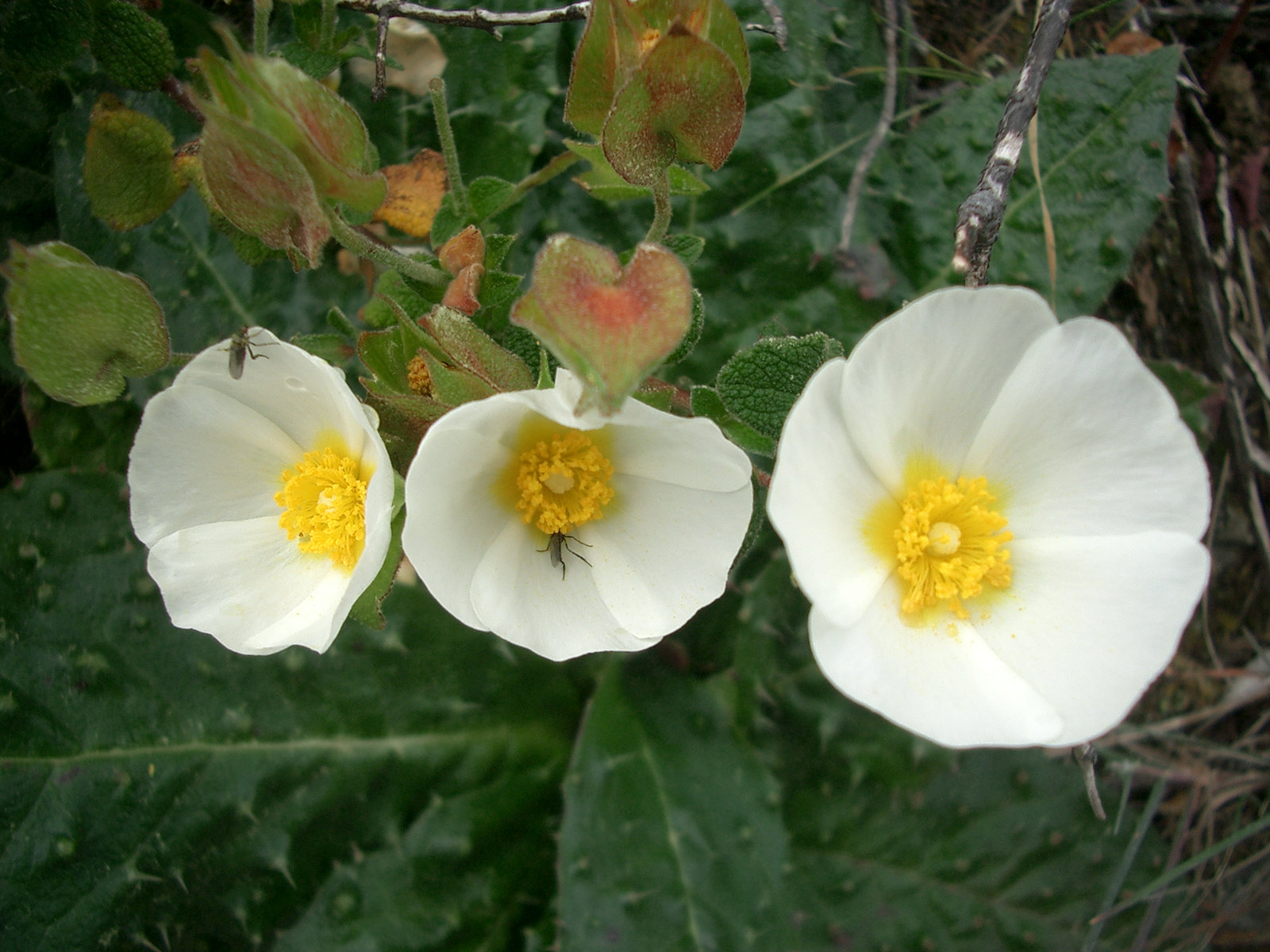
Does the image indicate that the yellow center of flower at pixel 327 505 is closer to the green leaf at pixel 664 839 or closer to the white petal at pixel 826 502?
the white petal at pixel 826 502

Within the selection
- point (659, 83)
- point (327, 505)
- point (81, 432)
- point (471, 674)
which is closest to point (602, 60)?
point (659, 83)

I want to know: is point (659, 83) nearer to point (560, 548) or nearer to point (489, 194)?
point (489, 194)

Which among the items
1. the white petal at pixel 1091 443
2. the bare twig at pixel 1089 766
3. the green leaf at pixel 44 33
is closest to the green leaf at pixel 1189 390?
the white petal at pixel 1091 443

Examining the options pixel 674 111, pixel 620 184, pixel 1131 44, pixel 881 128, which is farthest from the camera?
pixel 1131 44

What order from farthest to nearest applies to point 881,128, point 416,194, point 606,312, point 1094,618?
1. point 881,128
2. point 416,194
3. point 1094,618
4. point 606,312

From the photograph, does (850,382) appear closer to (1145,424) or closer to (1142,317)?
(1145,424)

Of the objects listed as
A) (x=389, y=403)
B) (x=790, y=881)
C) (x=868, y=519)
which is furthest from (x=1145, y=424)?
(x=790, y=881)
